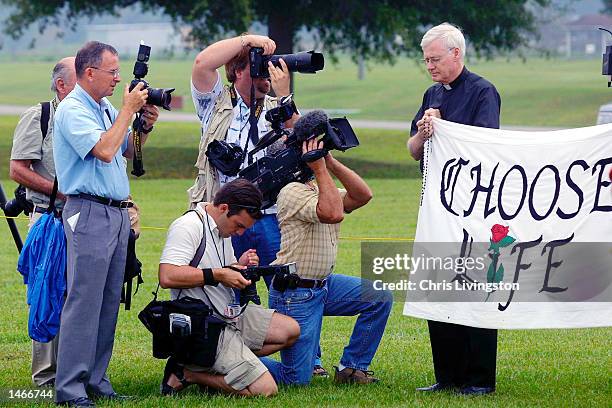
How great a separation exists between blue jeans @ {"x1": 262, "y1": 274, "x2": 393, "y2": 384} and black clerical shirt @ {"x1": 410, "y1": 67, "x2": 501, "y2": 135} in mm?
1251

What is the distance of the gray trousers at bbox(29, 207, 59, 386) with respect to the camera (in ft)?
25.4

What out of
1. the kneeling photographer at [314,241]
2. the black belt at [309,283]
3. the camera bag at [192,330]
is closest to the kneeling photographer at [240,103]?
the kneeling photographer at [314,241]

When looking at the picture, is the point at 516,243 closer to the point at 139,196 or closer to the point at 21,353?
the point at 21,353

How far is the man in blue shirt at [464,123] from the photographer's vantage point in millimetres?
7352

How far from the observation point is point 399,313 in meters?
10.8

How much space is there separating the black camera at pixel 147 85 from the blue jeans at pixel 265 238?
1.10 metres

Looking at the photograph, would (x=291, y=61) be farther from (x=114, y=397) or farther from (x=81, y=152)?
(x=114, y=397)

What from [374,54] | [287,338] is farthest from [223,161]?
[374,54]

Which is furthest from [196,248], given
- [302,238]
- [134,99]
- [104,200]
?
[134,99]

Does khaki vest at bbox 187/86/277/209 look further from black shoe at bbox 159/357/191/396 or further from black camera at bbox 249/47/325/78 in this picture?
black shoe at bbox 159/357/191/396

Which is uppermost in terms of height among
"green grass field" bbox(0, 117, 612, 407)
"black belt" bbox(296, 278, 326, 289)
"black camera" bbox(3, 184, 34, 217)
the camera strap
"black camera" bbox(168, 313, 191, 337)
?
the camera strap

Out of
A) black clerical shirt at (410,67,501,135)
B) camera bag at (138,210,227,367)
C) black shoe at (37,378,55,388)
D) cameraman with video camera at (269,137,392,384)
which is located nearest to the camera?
camera bag at (138,210,227,367)

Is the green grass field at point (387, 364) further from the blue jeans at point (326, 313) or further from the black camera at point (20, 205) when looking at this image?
the black camera at point (20, 205)

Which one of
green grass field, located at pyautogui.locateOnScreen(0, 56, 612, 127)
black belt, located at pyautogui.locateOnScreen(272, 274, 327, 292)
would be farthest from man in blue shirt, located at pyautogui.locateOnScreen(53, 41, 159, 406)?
green grass field, located at pyautogui.locateOnScreen(0, 56, 612, 127)
